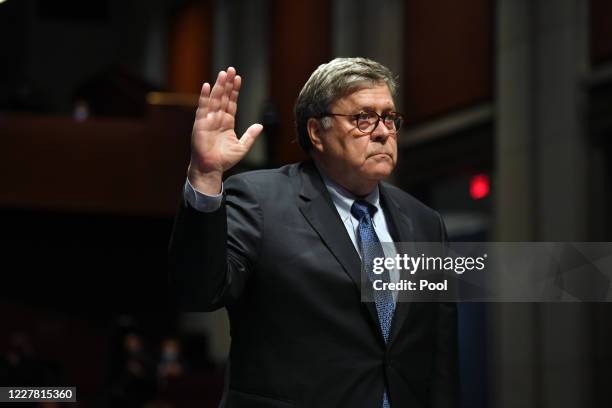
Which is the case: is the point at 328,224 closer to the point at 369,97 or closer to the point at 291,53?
the point at 369,97

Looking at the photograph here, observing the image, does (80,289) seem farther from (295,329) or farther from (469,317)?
(295,329)

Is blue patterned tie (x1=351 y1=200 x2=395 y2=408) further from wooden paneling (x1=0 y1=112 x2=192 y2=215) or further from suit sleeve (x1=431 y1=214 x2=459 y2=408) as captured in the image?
wooden paneling (x1=0 y1=112 x2=192 y2=215)

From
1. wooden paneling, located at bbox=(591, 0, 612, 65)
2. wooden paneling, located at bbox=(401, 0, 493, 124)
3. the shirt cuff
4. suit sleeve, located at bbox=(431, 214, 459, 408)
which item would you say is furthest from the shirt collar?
wooden paneling, located at bbox=(401, 0, 493, 124)

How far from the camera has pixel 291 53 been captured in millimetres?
12156

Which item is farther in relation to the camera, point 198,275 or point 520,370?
point 520,370

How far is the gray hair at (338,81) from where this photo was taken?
7.65 feet

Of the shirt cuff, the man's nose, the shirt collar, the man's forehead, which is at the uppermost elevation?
the man's forehead

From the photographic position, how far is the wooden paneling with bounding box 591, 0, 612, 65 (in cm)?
681

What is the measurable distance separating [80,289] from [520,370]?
8148 mm

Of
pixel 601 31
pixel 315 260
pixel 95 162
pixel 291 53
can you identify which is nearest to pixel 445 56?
pixel 601 31

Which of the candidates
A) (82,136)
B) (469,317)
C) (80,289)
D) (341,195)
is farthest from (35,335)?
(341,195)

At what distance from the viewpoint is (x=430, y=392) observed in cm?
230

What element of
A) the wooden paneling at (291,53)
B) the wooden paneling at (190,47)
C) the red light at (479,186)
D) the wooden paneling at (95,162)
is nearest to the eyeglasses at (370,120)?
the red light at (479,186)

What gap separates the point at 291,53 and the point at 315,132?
989cm
